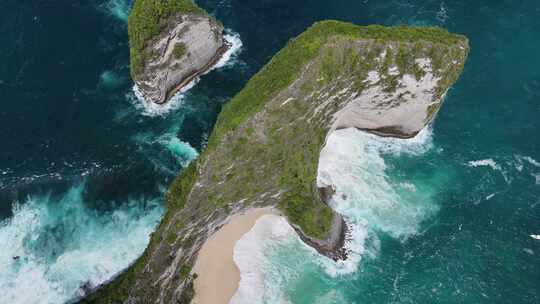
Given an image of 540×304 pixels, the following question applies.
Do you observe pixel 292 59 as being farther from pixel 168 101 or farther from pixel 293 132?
pixel 168 101

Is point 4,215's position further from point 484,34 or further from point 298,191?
point 484,34

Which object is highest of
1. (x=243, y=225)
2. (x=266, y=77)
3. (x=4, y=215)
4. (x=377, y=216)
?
(x=266, y=77)

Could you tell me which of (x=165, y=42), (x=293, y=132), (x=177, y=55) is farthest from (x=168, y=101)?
(x=293, y=132)

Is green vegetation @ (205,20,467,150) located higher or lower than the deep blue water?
higher

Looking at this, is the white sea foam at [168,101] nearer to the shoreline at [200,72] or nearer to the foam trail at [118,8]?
the shoreline at [200,72]

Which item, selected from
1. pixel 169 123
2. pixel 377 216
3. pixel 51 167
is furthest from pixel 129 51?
pixel 377 216

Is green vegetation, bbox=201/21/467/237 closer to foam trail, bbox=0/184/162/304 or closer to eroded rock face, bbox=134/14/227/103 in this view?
foam trail, bbox=0/184/162/304

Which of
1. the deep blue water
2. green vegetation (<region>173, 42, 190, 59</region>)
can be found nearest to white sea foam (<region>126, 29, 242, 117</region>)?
the deep blue water
